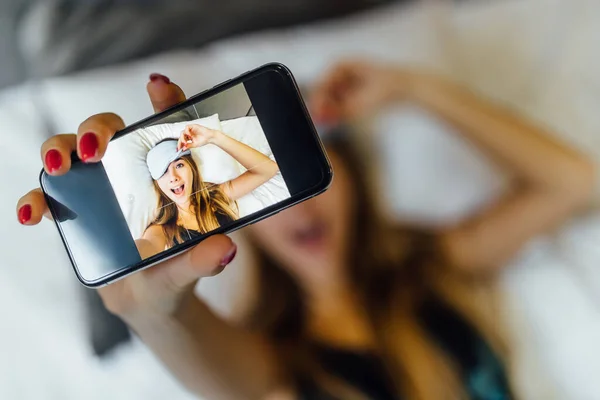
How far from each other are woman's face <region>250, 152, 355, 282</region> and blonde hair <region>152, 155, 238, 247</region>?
0.86 ft

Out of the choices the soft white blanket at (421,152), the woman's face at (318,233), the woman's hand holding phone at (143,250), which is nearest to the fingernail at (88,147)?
the woman's hand holding phone at (143,250)

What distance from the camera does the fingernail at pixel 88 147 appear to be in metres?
0.38

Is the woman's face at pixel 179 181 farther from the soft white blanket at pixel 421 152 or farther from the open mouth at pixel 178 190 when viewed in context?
the soft white blanket at pixel 421 152

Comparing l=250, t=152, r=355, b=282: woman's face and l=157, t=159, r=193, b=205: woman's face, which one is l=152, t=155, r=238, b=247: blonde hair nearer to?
l=157, t=159, r=193, b=205: woman's face

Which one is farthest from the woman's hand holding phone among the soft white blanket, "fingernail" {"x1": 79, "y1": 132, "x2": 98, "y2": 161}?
the soft white blanket

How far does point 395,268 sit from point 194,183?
0.52m

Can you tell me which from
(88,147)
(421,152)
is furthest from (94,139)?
(421,152)

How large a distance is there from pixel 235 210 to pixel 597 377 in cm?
62

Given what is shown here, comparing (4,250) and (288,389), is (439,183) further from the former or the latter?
(4,250)

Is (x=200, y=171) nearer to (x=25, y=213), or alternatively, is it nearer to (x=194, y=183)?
(x=194, y=183)

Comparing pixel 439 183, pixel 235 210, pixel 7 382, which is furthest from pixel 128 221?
pixel 439 183

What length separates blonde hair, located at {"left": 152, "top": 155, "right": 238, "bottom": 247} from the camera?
367 millimetres

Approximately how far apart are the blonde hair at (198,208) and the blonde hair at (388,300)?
0.27 meters

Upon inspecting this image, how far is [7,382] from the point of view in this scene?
23.9 inches
